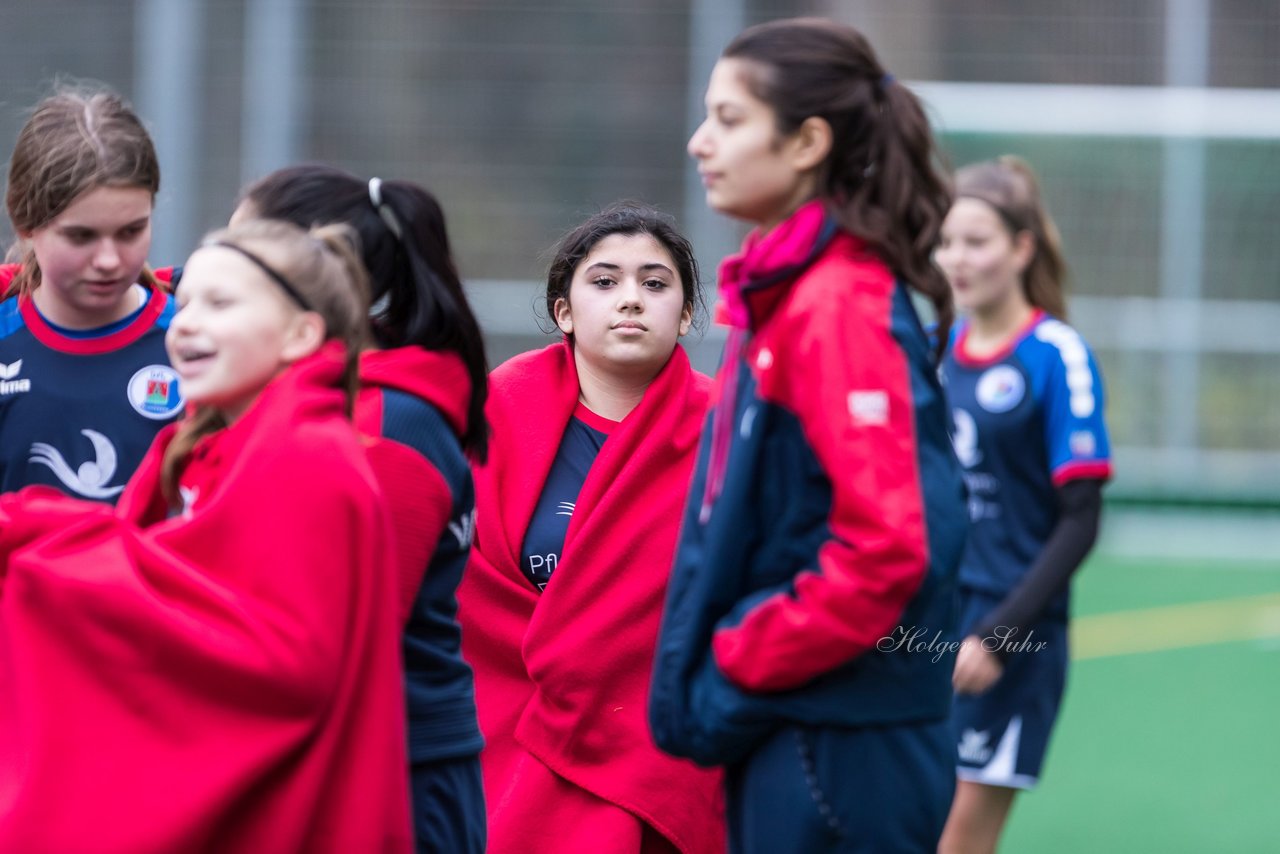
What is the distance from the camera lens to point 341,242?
2.73m

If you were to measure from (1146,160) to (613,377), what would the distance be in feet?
31.3

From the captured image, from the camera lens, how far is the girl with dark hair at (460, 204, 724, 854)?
11.2 feet

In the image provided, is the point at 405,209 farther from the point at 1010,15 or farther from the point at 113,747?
the point at 1010,15

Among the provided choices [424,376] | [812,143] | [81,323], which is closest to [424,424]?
[424,376]

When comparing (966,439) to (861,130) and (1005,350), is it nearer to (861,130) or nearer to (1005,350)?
(1005,350)

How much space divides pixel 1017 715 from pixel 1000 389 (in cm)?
84

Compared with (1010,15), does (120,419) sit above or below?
below

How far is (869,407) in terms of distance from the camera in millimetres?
2576

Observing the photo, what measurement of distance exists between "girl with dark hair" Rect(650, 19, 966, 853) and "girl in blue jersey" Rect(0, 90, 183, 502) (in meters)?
1.22

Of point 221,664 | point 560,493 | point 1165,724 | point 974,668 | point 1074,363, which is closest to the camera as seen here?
point 221,664

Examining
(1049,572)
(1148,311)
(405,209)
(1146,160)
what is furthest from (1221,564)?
(405,209)

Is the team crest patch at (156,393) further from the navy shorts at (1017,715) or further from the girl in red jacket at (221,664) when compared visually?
the navy shorts at (1017,715)

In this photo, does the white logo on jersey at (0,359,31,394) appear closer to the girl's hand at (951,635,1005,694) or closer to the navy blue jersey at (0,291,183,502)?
the navy blue jersey at (0,291,183,502)

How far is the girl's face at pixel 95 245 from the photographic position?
11.0ft
